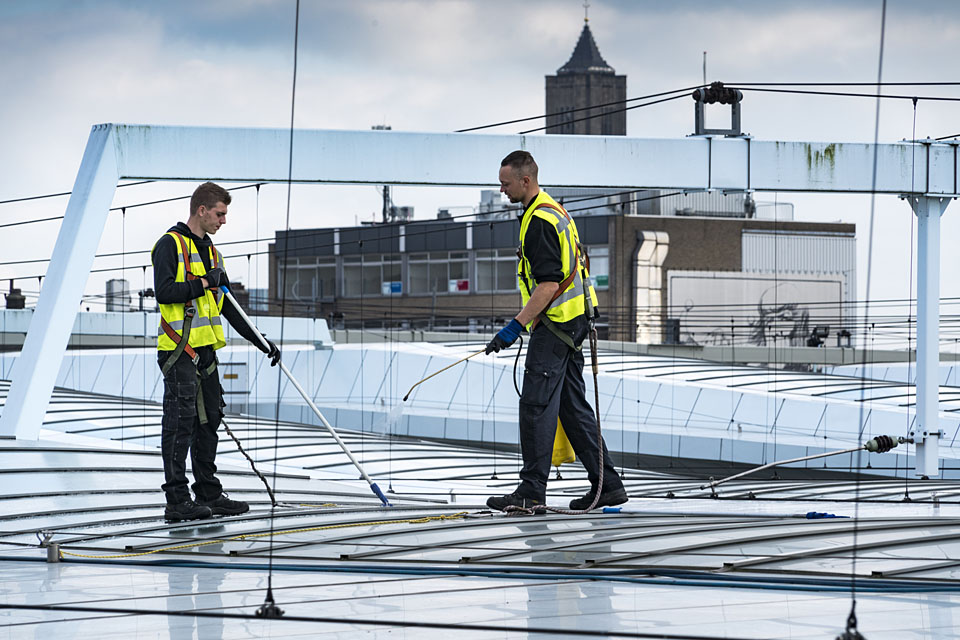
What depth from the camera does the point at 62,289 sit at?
921 cm

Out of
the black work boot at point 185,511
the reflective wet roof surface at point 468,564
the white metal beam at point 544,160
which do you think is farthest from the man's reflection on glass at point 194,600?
the white metal beam at point 544,160

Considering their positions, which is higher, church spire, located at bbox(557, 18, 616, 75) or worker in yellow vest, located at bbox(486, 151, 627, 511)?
church spire, located at bbox(557, 18, 616, 75)

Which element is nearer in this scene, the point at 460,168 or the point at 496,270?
the point at 460,168

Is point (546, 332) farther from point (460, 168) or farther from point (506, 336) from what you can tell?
point (460, 168)

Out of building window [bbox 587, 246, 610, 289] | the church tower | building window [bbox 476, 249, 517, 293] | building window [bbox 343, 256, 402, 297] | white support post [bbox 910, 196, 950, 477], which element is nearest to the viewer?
white support post [bbox 910, 196, 950, 477]

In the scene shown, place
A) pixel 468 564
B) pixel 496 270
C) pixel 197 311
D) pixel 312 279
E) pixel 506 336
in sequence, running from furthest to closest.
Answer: pixel 312 279 < pixel 496 270 < pixel 197 311 < pixel 506 336 < pixel 468 564

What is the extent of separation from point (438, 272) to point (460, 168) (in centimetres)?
4507

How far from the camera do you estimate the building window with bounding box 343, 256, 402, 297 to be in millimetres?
56594

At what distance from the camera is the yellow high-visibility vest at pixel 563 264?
5.98m

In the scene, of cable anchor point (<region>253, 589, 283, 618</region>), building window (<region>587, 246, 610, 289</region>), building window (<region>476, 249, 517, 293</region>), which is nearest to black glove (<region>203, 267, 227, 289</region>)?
cable anchor point (<region>253, 589, 283, 618</region>)

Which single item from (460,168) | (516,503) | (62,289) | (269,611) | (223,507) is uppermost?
(460,168)

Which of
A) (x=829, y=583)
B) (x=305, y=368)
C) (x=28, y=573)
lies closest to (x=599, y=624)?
(x=829, y=583)

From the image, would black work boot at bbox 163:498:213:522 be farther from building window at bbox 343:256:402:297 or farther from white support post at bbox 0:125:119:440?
building window at bbox 343:256:402:297

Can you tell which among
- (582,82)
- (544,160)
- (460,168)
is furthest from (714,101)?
(582,82)
